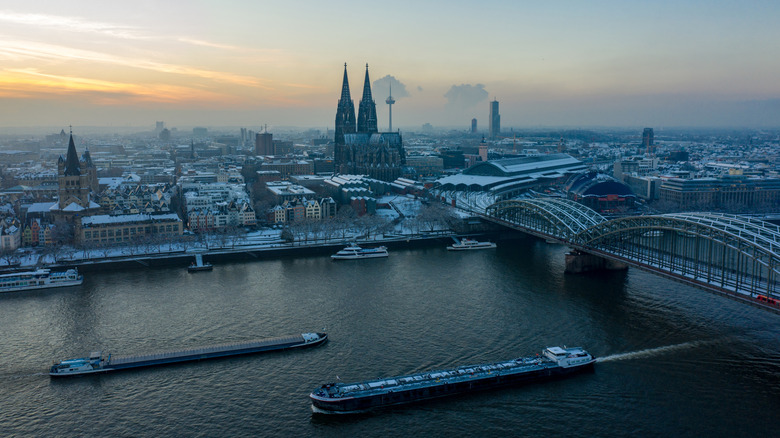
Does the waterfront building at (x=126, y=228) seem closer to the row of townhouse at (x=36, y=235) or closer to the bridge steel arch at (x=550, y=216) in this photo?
the row of townhouse at (x=36, y=235)

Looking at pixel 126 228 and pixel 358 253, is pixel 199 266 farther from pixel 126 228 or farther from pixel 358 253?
pixel 358 253

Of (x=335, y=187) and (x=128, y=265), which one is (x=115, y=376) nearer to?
(x=128, y=265)

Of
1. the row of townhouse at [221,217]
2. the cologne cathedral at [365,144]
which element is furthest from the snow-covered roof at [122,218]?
the cologne cathedral at [365,144]

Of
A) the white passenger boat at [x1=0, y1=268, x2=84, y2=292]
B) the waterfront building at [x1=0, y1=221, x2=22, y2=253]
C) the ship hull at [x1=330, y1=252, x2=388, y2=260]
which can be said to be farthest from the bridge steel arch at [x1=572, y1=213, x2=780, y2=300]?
the waterfront building at [x1=0, y1=221, x2=22, y2=253]

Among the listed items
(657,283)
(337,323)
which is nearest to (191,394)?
(337,323)

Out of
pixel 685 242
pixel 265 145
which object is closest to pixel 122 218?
pixel 685 242

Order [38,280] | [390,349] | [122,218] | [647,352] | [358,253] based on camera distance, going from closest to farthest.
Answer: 1. [647,352]
2. [390,349]
3. [38,280]
4. [358,253]
5. [122,218]
